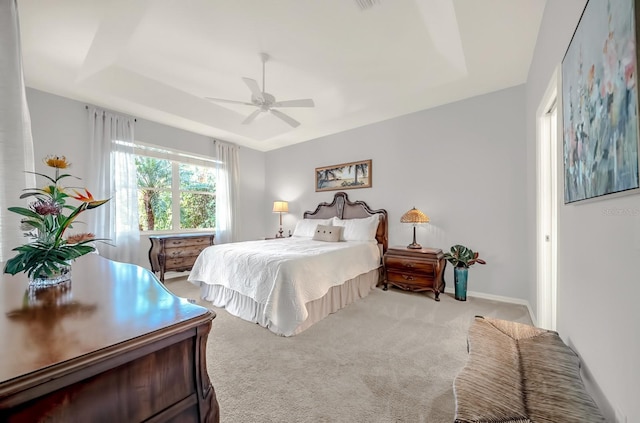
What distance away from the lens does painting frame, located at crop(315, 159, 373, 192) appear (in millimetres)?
4504

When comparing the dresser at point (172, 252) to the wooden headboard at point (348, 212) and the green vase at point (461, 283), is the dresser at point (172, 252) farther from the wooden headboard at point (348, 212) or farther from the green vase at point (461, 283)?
the green vase at point (461, 283)

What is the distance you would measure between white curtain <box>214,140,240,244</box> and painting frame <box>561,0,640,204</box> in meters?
5.04

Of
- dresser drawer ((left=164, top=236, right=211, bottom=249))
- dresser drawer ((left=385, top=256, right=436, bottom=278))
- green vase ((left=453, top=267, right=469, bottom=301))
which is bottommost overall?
green vase ((left=453, top=267, right=469, bottom=301))

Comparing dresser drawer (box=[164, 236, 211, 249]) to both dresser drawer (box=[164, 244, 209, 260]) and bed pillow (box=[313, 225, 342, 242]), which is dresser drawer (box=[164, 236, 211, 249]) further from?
bed pillow (box=[313, 225, 342, 242])

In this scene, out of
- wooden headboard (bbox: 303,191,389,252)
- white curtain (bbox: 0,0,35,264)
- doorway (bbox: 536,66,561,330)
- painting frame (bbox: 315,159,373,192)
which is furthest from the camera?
painting frame (bbox: 315,159,373,192)

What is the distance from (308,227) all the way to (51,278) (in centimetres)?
380

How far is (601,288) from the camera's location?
1068 mm

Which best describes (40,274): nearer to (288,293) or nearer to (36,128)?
(288,293)

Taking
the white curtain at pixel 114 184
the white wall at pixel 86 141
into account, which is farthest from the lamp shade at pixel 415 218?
the white curtain at pixel 114 184

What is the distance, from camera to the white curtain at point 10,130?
1.69m

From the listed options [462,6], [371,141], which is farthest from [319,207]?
[462,6]

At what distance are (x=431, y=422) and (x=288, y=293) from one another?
4.60 feet

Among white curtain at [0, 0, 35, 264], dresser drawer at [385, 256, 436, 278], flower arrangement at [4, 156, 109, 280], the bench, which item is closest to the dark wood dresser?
flower arrangement at [4, 156, 109, 280]

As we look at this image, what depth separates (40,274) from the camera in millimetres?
1066
